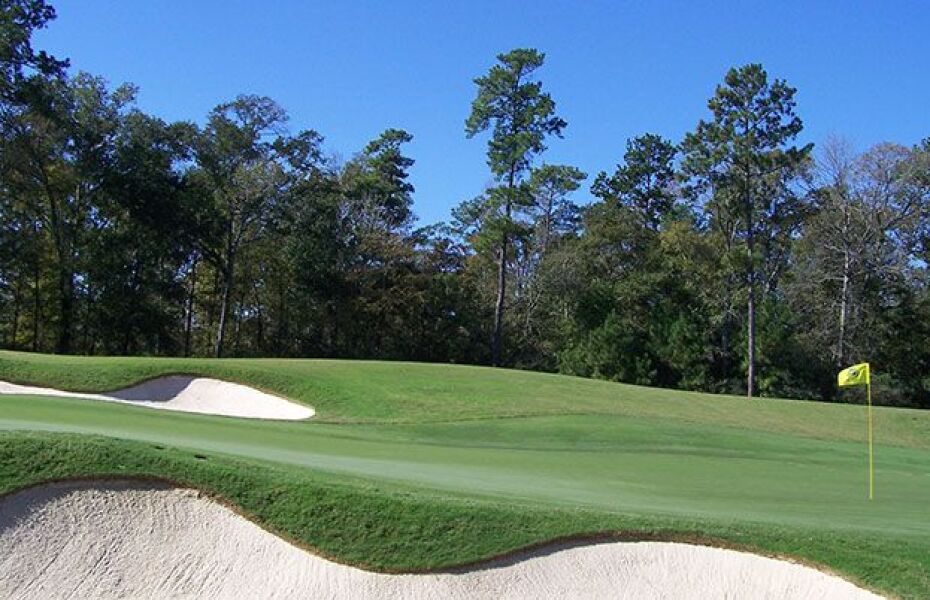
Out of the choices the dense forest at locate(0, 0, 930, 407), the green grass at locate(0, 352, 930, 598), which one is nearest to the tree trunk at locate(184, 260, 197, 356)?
the dense forest at locate(0, 0, 930, 407)

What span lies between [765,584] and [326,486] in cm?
412

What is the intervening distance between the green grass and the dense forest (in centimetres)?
2251

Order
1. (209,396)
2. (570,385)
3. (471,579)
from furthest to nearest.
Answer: (570,385) < (209,396) < (471,579)

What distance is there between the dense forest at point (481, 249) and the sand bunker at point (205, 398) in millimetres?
28161

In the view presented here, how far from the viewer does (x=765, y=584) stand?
24.2 feet

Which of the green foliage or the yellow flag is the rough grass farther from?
the green foliage

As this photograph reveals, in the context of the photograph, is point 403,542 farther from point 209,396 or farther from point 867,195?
point 867,195

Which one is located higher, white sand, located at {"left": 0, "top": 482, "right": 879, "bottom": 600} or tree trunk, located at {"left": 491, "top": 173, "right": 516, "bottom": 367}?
tree trunk, located at {"left": 491, "top": 173, "right": 516, "bottom": 367}

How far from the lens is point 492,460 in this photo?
15539 millimetres

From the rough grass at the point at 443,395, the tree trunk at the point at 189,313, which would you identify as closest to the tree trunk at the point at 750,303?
the rough grass at the point at 443,395

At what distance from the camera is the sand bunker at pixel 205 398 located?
73.1ft

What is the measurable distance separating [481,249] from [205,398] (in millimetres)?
33006

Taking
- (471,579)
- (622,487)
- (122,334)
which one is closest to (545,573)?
(471,579)

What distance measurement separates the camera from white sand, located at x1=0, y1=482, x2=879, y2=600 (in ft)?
21.4
